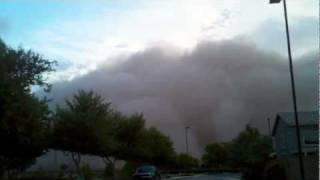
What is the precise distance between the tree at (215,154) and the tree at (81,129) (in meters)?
103

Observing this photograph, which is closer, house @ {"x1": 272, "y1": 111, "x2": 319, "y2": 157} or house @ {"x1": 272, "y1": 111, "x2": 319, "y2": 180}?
house @ {"x1": 272, "y1": 111, "x2": 319, "y2": 180}

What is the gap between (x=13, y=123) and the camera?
3938 cm

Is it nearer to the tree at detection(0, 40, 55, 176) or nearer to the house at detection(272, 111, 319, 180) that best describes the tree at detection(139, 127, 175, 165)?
the house at detection(272, 111, 319, 180)

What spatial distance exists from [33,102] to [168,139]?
7765 centimetres

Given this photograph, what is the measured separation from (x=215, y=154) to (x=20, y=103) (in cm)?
12942

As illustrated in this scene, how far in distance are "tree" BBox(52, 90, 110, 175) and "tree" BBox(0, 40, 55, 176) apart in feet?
32.3

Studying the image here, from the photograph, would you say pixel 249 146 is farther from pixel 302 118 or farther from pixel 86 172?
pixel 86 172

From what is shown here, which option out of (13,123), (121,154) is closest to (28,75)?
(13,123)

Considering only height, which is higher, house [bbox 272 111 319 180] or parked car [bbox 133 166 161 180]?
house [bbox 272 111 319 180]

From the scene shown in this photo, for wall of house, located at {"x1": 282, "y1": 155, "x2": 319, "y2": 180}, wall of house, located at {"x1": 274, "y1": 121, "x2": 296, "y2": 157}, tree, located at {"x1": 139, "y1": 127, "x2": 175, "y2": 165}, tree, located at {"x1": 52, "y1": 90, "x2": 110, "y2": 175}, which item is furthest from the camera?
tree, located at {"x1": 139, "y1": 127, "x2": 175, "y2": 165}

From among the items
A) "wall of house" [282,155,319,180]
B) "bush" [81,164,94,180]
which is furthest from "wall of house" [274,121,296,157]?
"bush" [81,164,94,180]

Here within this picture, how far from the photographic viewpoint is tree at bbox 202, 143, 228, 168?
160875 millimetres

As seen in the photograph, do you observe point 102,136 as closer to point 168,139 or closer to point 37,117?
point 37,117

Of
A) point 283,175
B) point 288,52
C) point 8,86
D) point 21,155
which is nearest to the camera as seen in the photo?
point 288,52
